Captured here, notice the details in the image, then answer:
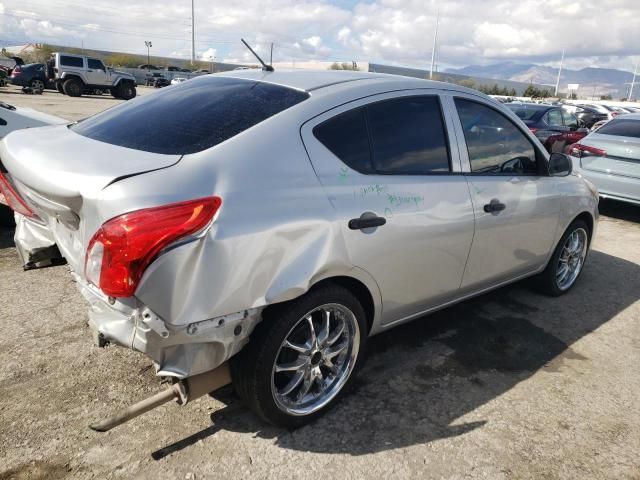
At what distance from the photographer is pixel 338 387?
276 cm

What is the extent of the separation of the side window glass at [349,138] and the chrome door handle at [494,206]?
101cm

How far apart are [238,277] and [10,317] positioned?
2.40m

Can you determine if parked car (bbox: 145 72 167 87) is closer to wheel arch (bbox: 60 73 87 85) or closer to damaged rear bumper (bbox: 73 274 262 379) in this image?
wheel arch (bbox: 60 73 87 85)

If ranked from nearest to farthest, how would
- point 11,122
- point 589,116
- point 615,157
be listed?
1. point 11,122
2. point 615,157
3. point 589,116

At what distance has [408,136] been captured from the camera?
114 inches

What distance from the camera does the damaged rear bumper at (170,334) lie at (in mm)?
1998

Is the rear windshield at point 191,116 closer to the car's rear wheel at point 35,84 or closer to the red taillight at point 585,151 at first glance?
the red taillight at point 585,151

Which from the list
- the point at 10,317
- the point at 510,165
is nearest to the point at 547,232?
the point at 510,165

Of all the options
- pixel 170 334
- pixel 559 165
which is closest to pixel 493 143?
pixel 559 165

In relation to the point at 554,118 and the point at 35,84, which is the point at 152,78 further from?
the point at 554,118

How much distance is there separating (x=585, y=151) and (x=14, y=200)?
731 cm

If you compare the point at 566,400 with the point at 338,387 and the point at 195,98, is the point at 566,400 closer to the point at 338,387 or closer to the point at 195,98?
the point at 338,387

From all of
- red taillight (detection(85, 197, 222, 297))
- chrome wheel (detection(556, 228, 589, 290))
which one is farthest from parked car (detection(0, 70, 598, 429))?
chrome wheel (detection(556, 228, 589, 290))

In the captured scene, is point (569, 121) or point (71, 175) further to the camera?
point (569, 121)
